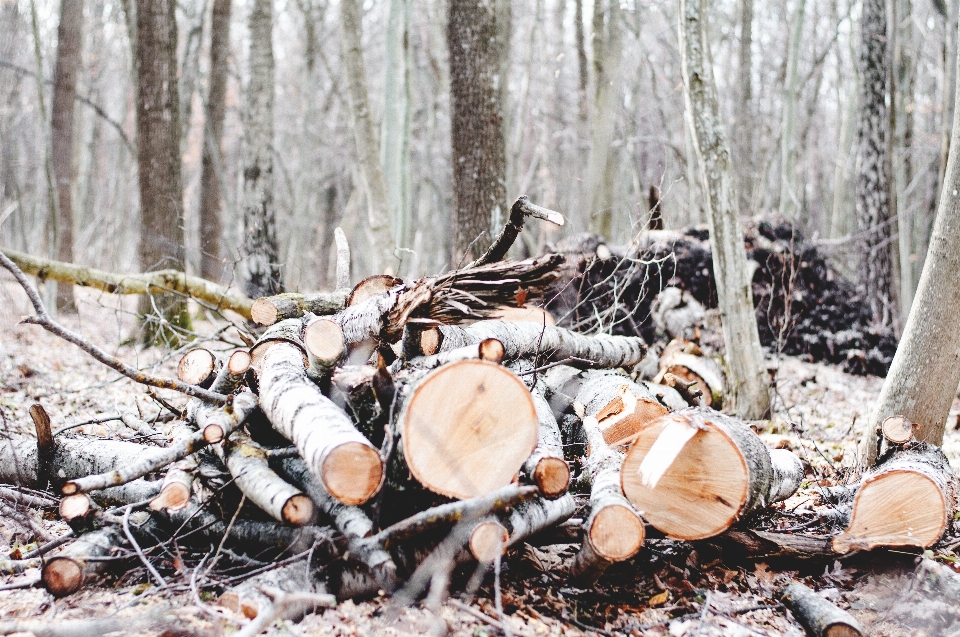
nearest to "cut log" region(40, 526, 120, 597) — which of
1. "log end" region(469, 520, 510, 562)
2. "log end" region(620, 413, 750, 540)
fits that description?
"log end" region(469, 520, 510, 562)

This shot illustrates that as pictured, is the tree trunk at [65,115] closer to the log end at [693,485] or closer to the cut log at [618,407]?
the cut log at [618,407]

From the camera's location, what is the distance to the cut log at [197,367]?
3.69 m

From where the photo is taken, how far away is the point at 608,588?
9.71 feet

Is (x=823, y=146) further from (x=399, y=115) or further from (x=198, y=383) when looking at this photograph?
(x=198, y=383)

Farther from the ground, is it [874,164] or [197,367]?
[874,164]

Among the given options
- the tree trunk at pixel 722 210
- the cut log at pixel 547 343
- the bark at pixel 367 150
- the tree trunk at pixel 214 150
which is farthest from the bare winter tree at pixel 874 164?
the tree trunk at pixel 214 150

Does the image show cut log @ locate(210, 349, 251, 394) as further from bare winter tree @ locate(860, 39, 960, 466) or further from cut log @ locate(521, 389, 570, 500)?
bare winter tree @ locate(860, 39, 960, 466)

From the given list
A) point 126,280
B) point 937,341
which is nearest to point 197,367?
point 126,280

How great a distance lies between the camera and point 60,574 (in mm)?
2621

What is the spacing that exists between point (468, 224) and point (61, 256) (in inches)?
279

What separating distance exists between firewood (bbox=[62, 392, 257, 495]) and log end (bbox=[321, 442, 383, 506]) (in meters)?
0.75

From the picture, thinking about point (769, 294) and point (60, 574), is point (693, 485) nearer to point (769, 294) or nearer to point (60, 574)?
point (60, 574)

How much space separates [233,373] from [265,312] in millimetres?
865

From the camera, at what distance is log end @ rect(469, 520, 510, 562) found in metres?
2.53
